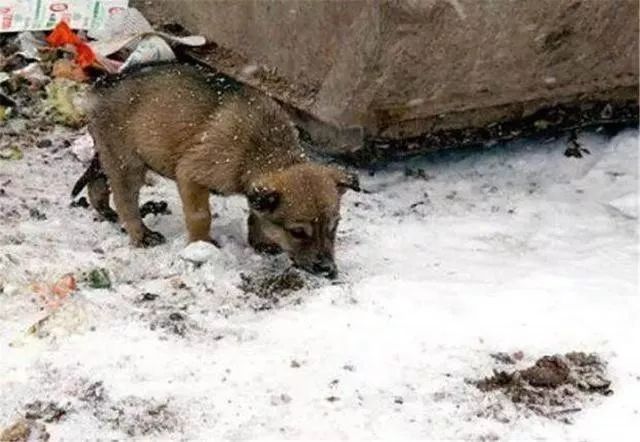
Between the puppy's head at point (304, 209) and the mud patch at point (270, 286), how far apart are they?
0.09 m

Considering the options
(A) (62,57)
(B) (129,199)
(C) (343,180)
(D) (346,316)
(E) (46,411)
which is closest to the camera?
(E) (46,411)

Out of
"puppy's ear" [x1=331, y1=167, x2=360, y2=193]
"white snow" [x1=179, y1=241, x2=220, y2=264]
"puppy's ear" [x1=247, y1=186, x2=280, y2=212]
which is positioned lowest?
"white snow" [x1=179, y1=241, x2=220, y2=264]

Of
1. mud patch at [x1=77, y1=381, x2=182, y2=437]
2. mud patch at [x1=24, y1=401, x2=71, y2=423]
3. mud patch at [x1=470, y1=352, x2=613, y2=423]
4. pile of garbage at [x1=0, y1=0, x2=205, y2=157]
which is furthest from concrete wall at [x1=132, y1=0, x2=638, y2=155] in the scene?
mud patch at [x1=24, y1=401, x2=71, y2=423]

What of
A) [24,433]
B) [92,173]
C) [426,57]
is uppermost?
[426,57]

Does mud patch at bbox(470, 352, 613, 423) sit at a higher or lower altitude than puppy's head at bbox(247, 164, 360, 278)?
higher

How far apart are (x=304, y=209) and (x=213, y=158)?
0.53m

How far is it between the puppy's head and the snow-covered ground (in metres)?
0.15

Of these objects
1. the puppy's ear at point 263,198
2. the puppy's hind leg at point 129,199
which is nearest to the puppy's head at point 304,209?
the puppy's ear at point 263,198

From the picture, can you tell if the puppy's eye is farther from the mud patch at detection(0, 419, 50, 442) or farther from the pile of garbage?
the pile of garbage

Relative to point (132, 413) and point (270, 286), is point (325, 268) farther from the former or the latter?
point (132, 413)

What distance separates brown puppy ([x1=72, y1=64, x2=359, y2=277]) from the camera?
5.18 metres

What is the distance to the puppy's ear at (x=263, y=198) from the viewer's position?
511 centimetres

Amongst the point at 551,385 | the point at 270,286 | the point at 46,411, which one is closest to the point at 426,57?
the point at 270,286

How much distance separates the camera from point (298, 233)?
17.1ft
